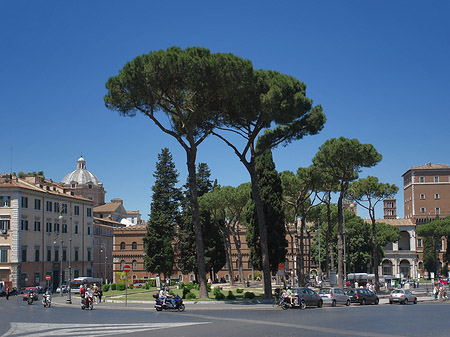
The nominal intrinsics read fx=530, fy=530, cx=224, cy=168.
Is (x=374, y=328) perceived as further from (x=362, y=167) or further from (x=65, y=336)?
(x=362, y=167)

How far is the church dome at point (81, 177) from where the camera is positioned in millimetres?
128875

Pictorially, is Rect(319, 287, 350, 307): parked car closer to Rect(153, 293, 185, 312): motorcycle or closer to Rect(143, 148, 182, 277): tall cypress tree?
Rect(153, 293, 185, 312): motorcycle

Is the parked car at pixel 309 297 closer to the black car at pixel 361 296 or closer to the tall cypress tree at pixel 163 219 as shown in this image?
the black car at pixel 361 296

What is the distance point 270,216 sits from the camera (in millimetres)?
42500

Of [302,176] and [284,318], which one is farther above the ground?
[302,176]

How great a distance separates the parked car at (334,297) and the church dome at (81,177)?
101447 millimetres

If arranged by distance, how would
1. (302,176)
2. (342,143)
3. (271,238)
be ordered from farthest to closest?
(302,176) → (342,143) → (271,238)

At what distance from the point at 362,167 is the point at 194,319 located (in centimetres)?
2713

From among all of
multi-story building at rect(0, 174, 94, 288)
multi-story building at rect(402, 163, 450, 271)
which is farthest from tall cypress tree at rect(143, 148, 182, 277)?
multi-story building at rect(402, 163, 450, 271)

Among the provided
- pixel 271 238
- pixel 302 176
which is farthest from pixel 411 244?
pixel 271 238

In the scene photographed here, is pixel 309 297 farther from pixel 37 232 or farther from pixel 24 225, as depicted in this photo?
pixel 37 232

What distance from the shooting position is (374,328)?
1922 cm

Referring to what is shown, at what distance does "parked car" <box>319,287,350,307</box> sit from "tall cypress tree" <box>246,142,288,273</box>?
8.02m

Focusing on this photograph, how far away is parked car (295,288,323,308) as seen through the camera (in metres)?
31.0
